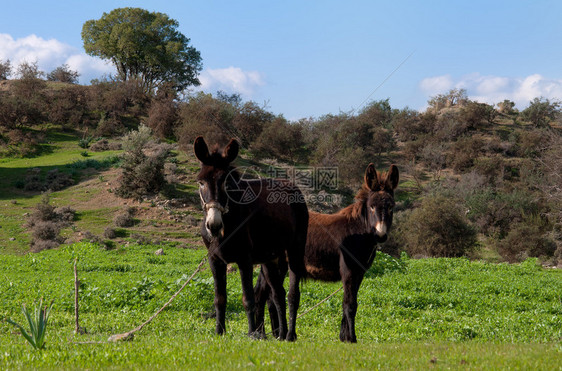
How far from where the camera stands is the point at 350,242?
859 cm

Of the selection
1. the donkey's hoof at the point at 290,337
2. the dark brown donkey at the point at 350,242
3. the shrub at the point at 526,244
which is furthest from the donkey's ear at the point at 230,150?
the shrub at the point at 526,244

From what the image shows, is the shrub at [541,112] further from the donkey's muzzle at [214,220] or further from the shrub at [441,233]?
the donkey's muzzle at [214,220]

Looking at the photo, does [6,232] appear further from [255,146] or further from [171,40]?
[171,40]

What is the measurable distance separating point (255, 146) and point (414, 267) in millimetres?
29520

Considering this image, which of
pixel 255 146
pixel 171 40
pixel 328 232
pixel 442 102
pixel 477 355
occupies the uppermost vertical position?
pixel 171 40

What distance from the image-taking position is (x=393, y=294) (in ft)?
43.5

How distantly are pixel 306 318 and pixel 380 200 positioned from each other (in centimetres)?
422

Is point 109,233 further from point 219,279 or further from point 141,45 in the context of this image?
point 141,45

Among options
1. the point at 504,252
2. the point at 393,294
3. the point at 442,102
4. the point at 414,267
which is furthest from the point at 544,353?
the point at 442,102

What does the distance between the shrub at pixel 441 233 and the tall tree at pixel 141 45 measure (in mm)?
41759

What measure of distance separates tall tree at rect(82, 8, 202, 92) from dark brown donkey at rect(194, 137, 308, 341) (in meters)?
54.9

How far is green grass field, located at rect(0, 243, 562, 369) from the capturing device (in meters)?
5.29

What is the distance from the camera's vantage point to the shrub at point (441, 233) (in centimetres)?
2825

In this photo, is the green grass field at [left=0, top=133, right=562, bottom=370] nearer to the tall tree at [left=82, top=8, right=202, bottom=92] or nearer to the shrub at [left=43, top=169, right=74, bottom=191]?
the shrub at [left=43, top=169, right=74, bottom=191]
